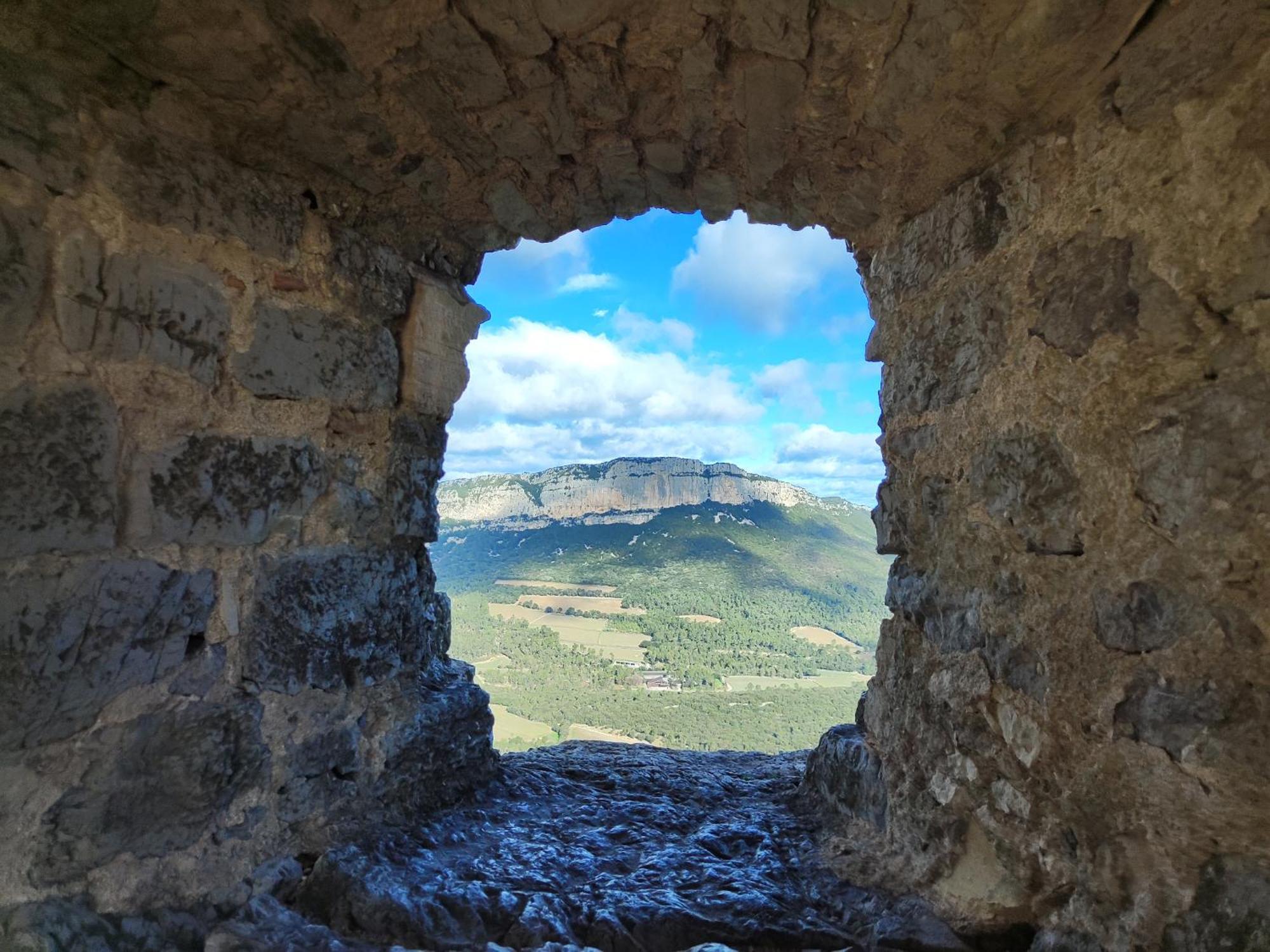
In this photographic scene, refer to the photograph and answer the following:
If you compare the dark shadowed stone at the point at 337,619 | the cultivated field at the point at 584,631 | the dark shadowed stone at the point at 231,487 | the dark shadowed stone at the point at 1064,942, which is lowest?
the cultivated field at the point at 584,631

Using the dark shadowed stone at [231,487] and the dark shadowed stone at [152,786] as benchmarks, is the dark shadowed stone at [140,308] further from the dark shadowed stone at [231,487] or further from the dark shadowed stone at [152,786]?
the dark shadowed stone at [152,786]

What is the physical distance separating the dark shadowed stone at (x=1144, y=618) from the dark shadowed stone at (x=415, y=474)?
5.44ft

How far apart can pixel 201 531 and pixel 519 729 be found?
29.9 ft

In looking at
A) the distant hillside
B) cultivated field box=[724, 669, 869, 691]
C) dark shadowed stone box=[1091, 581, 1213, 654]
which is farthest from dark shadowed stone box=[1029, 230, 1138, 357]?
cultivated field box=[724, 669, 869, 691]

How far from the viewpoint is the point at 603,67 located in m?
1.38

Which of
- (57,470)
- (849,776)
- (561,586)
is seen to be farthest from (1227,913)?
(561,586)

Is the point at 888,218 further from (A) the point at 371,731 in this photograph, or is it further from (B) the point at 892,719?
(A) the point at 371,731

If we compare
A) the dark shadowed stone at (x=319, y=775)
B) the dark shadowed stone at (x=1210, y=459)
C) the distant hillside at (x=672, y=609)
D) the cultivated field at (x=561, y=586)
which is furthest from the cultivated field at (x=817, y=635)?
the dark shadowed stone at (x=1210, y=459)

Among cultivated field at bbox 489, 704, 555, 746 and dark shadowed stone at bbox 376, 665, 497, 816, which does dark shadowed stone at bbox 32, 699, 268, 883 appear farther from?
cultivated field at bbox 489, 704, 555, 746

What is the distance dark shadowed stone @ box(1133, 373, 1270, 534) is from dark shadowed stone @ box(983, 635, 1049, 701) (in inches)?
13.4

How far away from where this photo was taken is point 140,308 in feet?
4.31

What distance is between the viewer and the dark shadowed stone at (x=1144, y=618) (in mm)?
980

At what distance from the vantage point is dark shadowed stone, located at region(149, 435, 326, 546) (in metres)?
1.36

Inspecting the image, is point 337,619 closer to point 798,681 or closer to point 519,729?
point 519,729
